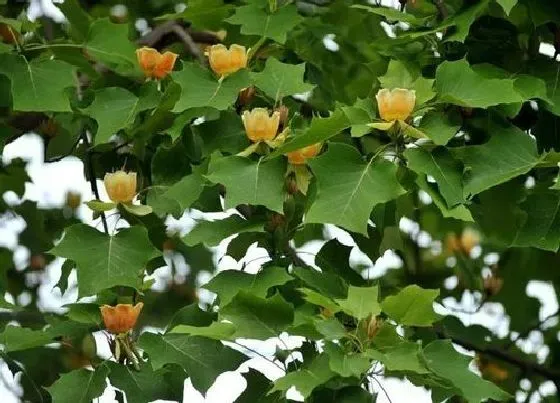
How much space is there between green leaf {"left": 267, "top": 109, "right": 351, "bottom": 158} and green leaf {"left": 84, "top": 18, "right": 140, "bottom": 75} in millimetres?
745

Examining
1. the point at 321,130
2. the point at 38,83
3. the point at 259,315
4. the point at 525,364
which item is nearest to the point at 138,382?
the point at 259,315

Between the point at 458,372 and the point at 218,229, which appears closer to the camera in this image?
the point at 458,372

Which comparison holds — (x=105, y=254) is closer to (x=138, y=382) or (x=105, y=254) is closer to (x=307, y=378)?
(x=138, y=382)

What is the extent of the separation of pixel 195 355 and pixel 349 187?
0.48 m

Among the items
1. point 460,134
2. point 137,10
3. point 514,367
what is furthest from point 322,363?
point 137,10

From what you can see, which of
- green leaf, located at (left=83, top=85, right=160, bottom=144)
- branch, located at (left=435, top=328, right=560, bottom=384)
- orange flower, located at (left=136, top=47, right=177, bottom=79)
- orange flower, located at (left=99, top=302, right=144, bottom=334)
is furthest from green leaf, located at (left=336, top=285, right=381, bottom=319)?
branch, located at (left=435, top=328, right=560, bottom=384)

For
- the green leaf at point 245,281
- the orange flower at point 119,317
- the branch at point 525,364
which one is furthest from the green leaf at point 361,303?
the branch at point 525,364

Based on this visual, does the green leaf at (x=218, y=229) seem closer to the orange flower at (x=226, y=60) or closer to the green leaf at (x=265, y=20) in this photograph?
the orange flower at (x=226, y=60)

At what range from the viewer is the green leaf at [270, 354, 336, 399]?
2445 mm

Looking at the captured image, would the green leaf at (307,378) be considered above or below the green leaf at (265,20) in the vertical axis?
below

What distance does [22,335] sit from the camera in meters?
2.97

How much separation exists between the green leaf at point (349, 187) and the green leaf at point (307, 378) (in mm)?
287

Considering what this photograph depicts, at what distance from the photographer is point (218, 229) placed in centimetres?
290

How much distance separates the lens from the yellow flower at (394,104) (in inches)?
107
